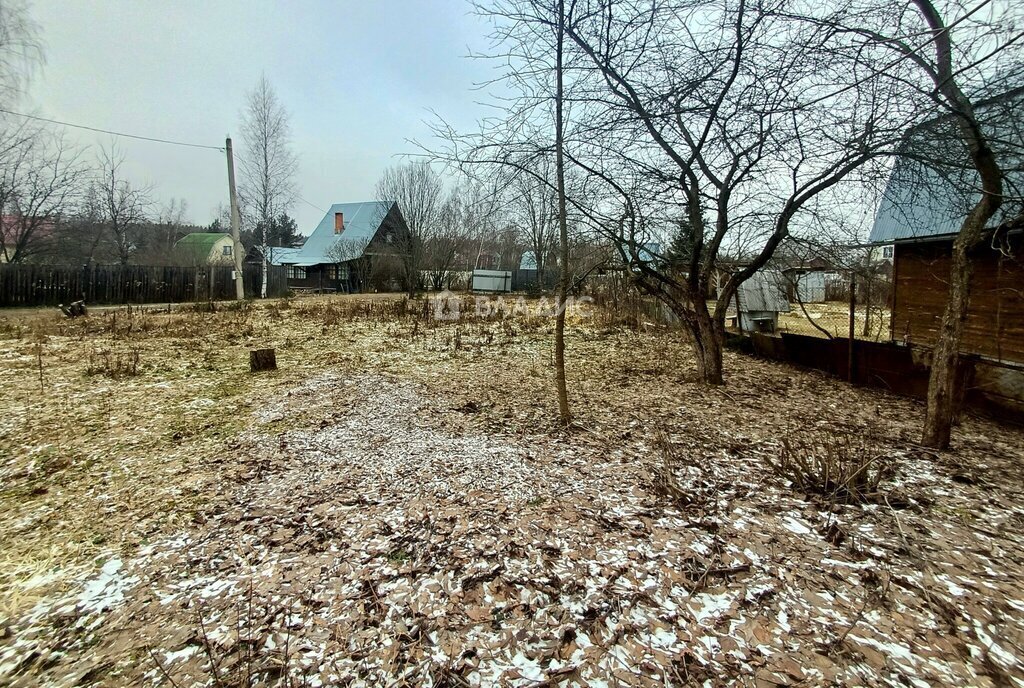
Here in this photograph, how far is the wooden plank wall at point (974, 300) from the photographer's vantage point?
6.48 meters

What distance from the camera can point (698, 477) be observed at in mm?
3244

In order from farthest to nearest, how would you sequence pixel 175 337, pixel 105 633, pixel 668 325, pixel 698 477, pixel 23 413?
1. pixel 668 325
2. pixel 175 337
3. pixel 23 413
4. pixel 698 477
5. pixel 105 633

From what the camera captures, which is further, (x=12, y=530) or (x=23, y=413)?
(x=23, y=413)

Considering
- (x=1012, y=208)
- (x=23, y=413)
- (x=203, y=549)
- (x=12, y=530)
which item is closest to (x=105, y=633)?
(x=203, y=549)

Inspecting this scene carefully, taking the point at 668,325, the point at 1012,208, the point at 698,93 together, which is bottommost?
the point at 668,325

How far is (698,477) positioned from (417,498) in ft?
6.58

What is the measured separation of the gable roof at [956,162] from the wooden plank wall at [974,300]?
1158mm

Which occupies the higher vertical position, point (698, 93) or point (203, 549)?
point (698, 93)

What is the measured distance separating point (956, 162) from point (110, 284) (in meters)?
21.5

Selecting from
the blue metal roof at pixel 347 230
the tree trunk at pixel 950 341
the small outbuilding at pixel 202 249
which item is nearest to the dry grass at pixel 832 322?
the tree trunk at pixel 950 341

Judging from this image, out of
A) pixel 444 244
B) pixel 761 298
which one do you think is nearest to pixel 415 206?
pixel 444 244

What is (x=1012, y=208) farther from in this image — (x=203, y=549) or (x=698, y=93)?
(x=203, y=549)

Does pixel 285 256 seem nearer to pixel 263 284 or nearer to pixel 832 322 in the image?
pixel 263 284

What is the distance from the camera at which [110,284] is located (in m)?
15.7
